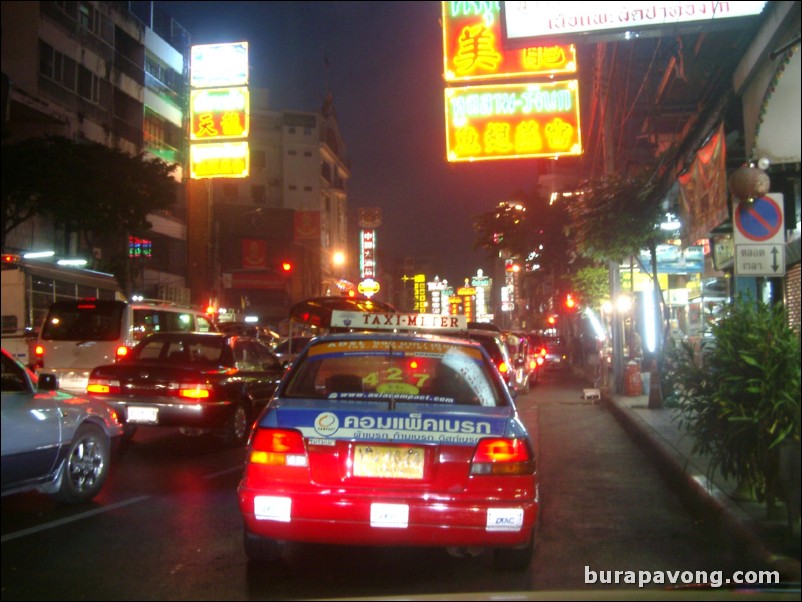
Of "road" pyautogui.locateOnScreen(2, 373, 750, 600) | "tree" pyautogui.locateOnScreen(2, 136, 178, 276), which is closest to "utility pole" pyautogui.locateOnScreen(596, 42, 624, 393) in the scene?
"road" pyautogui.locateOnScreen(2, 373, 750, 600)

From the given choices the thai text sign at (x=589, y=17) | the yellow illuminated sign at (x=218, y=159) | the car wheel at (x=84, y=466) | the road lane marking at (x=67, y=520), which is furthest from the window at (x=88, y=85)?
the road lane marking at (x=67, y=520)

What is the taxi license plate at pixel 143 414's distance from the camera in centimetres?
1021

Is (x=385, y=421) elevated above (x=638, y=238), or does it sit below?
below

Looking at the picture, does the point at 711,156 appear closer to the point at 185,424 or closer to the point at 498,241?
the point at 185,424

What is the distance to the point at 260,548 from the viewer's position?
17.5 feet

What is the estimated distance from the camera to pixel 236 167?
103 ft

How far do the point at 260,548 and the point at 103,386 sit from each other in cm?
590

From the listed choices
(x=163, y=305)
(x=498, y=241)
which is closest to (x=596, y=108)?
(x=498, y=241)

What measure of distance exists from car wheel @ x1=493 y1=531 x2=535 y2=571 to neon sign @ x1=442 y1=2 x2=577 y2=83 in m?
11.6

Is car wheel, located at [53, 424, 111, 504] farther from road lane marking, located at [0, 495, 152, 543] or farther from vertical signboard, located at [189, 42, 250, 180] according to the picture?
vertical signboard, located at [189, 42, 250, 180]

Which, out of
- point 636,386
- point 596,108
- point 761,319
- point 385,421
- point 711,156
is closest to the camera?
point 385,421

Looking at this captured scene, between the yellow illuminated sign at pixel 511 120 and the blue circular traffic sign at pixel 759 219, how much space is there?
308 inches

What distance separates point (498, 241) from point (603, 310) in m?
4.24

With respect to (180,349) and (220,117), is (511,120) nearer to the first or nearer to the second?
(180,349)
